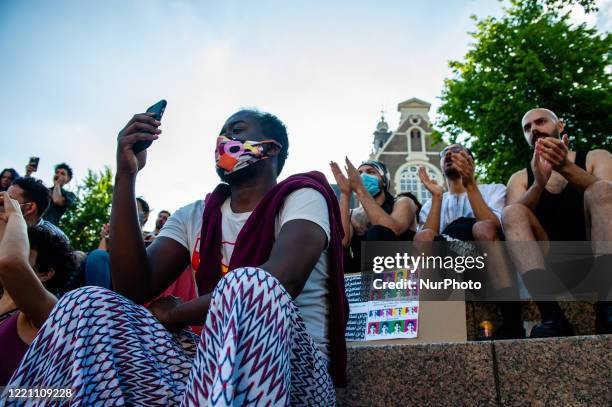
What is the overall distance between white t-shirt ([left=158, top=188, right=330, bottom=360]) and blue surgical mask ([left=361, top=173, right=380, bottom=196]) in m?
3.09

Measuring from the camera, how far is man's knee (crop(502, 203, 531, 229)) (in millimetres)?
3521

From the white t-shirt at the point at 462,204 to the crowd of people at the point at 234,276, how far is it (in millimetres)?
93

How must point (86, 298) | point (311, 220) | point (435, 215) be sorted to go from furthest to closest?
point (435, 215)
point (311, 220)
point (86, 298)

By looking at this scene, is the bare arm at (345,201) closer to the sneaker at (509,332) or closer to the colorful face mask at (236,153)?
the sneaker at (509,332)

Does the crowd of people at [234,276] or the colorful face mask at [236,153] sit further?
the colorful face mask at [236,153]

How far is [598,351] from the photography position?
242cm

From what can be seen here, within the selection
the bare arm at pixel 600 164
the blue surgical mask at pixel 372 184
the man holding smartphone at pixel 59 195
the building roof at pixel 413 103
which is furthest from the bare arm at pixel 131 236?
the building roof at pixel 413 103

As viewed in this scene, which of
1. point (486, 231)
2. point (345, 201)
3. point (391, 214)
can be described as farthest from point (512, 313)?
point (345, 201)

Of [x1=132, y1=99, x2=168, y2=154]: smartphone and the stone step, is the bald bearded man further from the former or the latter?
[x1=132, y1=99, x2=168, y2=154]: smartphone

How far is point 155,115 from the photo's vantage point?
2.36m

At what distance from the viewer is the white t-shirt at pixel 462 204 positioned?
4676mm

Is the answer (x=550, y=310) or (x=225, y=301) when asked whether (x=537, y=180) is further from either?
(x=225, y=301)

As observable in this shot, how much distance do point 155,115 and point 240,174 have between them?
505 millimetres

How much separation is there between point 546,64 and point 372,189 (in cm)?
1399
